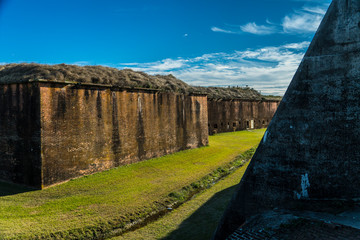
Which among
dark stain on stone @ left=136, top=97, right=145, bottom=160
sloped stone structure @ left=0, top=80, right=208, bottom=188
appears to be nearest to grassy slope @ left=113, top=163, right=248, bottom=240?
sloped stone structure @ left=0, top=80, right=208, bottom=188

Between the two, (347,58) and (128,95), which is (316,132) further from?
(128,95)

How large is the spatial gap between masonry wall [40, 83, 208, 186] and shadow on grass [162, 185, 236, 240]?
520 cm

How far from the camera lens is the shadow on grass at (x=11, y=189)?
9173 millimetres

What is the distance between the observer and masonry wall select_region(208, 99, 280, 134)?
26875mm

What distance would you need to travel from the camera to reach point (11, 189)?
31.3ft

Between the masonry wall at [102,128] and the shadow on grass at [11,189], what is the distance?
2.45 ft

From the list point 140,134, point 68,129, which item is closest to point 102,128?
point 68,129

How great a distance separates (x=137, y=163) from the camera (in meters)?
13.6

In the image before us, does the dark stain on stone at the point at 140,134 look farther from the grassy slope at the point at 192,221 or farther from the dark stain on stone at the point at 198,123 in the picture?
the dark stain on stone at the point at 198,123

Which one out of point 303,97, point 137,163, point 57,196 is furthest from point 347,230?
point 137,163

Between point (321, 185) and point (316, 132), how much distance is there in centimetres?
92

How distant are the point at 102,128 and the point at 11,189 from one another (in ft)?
13.0

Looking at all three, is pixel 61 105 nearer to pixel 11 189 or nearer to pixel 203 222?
pixel 11 189

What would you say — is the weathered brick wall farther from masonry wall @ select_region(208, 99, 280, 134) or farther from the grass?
masonry wall @ select_region(208, 99, 280, 134)
